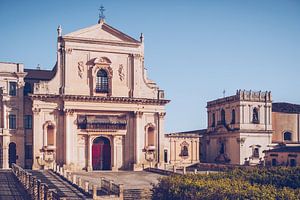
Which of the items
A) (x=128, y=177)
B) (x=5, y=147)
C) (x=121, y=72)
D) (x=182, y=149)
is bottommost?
(x=128, y=177)

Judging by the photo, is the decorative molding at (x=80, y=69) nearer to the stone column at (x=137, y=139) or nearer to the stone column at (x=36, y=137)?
the stone column at (x=36, y=137)

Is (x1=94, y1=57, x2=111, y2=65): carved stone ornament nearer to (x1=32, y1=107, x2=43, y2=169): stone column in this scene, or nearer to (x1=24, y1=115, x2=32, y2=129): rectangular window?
(x1=32, y1=107, x2=43, y2=169): stone column

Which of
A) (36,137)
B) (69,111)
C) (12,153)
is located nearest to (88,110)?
(69,111)

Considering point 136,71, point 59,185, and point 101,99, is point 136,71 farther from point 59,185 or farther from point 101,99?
point 59,185

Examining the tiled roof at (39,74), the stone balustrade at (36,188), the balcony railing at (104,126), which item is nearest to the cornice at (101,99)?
the balcony railing at (104,126)

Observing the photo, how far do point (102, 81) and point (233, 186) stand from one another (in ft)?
92.8

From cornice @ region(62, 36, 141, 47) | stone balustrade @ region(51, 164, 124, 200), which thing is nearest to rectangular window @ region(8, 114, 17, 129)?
cornice @ region(62, 36, 141, 47)

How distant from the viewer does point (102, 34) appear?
53406 millimetres

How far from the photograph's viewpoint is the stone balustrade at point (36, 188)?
2612 centimetres

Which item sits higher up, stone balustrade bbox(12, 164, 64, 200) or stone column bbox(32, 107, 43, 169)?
stone column bbox(32, 107, 43, 169)

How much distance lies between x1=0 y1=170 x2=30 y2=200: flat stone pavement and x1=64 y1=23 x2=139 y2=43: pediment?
18.1 meters

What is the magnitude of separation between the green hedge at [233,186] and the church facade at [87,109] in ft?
58.2

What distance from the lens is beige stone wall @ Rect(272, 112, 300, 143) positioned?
66.8 m

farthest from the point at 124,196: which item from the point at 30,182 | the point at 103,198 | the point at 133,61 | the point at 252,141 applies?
the point at 252,141
